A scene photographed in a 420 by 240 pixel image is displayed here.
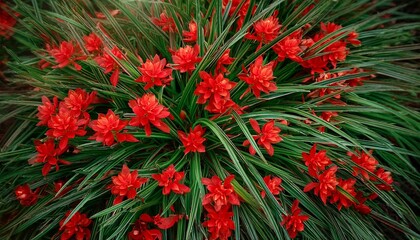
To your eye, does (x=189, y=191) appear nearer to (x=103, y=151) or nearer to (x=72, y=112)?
(x=103, y=151)

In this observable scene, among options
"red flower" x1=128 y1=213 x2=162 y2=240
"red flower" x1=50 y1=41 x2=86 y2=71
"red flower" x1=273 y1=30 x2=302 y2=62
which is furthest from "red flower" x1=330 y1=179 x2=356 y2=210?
"red flower" x1=50 y1=41 x2=86 y2=71

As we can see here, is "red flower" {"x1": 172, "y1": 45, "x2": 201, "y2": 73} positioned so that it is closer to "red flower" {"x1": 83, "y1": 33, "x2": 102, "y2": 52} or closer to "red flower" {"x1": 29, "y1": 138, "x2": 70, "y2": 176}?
"red flower" {"x1": 83, "y1": 33, "x2": 102, "y2": 52}

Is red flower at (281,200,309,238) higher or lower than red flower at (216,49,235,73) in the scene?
lower

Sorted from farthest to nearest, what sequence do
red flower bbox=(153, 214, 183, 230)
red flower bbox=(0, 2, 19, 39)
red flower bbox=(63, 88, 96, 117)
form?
red flower bbox=(0, 2, 19, 39) → red flower bbox=(63, 88, 96, 117) → red flower bbox=(153, 214, 183, 230)

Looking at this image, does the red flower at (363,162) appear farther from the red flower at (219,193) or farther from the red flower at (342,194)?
the red flower at (219,193)

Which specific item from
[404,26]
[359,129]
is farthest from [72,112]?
[404,26]

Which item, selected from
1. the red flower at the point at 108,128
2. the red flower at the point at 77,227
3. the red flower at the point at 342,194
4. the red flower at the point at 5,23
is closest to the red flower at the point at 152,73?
the red flower at the point at 108,128
